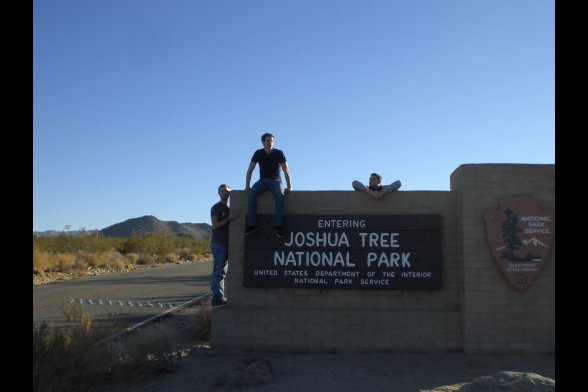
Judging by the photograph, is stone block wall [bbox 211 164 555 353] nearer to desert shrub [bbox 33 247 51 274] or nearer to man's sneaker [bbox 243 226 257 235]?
man's sneaker [bbox 243 226 257 235]

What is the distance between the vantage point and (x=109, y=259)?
122ft

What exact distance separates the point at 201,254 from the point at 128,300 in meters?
39.3

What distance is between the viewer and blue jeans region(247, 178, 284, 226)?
347 inches

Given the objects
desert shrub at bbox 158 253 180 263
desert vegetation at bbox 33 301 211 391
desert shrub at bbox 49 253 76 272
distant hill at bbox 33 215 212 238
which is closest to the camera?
desert vegetation at bbox 33 301 211 391

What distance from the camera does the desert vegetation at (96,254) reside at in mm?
30938

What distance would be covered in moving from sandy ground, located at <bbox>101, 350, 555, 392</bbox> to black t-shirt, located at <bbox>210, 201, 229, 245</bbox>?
1.76 meters

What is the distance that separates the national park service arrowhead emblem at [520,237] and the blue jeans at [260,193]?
3.09 m

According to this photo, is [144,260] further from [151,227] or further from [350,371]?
[151,227]

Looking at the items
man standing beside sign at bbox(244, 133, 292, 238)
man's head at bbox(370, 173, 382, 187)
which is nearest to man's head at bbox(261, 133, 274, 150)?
man standing beside sign at bbox(244, 133, 292, 238)

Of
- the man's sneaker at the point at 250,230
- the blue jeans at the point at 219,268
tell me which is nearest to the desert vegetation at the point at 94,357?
the blue jeans at the point at 219,268

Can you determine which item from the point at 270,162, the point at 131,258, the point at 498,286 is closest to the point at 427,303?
the point at 498,286

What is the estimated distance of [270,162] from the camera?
8883 millimetres
